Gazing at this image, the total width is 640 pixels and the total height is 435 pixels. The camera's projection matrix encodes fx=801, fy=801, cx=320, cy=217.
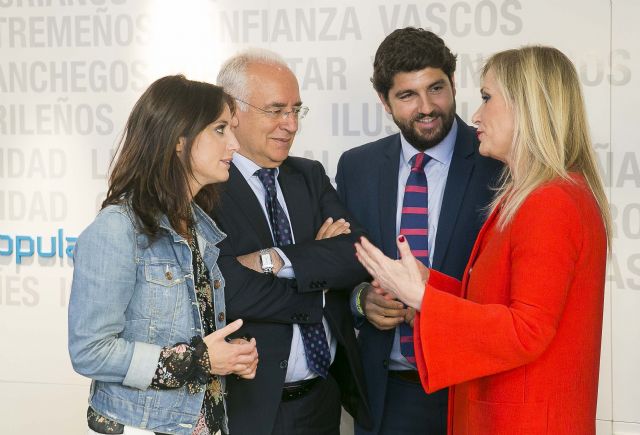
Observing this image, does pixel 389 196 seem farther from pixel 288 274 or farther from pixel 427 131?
pixel 288 274

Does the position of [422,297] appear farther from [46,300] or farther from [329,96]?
[46,300]

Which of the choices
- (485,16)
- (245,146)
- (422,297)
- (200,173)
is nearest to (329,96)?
(485,16)

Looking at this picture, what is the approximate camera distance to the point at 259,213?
272 centimetres

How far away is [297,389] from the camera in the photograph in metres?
2.69

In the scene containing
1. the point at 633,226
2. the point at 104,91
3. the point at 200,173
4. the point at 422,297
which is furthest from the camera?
the point at 104,91

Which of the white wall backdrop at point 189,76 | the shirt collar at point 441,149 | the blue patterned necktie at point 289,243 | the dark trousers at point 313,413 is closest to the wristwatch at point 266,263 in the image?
the blue patterned necktie at point 289,243

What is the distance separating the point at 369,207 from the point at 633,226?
137cm

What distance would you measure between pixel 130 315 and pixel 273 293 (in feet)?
1.97

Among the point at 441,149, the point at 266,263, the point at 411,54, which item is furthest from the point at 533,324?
the point at 411,54

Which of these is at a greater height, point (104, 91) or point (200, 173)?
point (104, 91)

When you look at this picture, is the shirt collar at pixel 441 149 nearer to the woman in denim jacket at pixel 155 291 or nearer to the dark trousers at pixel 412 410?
the dark trousers at pixel 412 410

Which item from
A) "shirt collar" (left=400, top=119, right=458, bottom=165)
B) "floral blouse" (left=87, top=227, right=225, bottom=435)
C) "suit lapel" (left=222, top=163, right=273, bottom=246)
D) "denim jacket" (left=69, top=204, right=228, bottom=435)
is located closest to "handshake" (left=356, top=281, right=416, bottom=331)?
"suit lapel" (left=222, top=163, right=273, bottom=246)

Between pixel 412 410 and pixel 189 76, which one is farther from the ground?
pixel 189 76

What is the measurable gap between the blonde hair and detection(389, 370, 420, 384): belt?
3.32 ft
